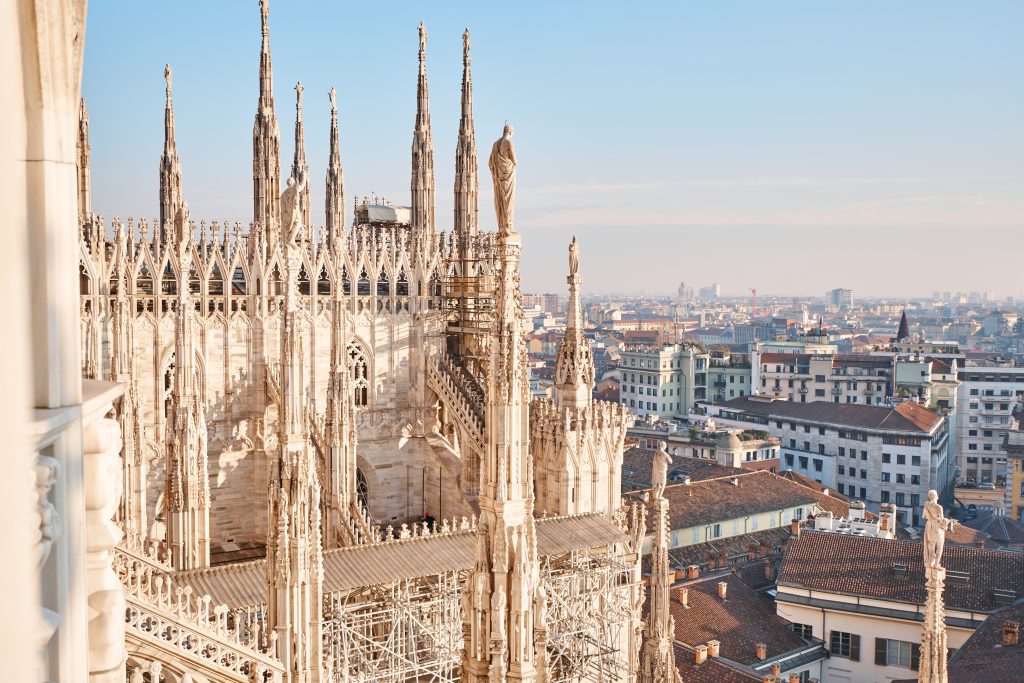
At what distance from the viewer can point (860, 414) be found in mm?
48594

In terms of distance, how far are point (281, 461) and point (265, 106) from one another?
10851 mm

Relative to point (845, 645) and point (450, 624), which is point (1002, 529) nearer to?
point (845, 645)

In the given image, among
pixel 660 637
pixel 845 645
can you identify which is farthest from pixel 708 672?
pixel 660 637

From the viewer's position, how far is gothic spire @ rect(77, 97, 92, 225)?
12.7 meters

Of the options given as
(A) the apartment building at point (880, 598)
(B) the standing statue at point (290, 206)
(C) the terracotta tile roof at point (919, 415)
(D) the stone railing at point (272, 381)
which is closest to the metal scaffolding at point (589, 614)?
(D) the stone railing at point (272, 381)

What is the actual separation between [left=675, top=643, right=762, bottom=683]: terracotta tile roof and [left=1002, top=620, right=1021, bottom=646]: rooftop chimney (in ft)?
17.1

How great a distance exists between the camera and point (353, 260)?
18.9 m

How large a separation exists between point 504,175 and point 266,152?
43.3 ft

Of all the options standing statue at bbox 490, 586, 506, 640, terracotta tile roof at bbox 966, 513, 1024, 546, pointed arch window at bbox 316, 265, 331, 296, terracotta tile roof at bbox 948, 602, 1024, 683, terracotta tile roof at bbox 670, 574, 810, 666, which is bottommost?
terracotta tile roof at bbox 966, 513, 1024, 546

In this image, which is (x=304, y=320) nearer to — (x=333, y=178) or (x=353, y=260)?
(x=353, y=260)

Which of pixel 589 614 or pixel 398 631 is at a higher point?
pixel 398 631

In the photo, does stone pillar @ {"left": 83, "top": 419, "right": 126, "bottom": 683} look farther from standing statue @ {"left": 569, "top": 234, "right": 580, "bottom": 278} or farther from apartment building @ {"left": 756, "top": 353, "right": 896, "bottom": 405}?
apartment building @ {"left": 756, "top": 353, "right": 896, "bottom": 405}

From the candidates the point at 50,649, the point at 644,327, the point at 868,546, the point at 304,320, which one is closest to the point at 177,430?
the point at 304,320

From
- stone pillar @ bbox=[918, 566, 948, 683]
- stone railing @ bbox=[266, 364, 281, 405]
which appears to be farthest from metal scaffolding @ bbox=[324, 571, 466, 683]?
stone railing @ bbox=[266, 364, 281, 405]
